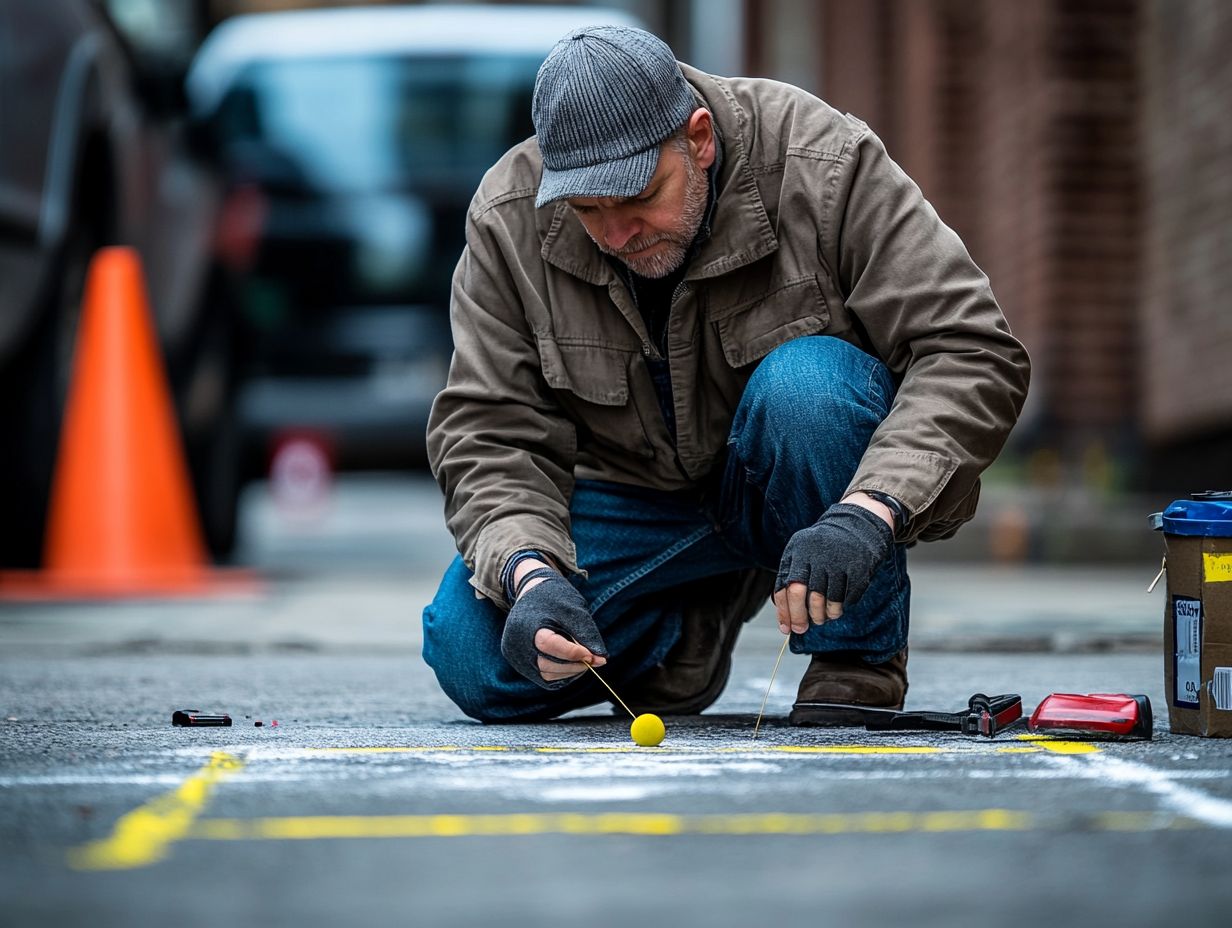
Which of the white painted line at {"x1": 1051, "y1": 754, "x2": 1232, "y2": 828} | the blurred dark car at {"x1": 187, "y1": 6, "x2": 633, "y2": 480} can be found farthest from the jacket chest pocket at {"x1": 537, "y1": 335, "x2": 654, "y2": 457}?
the blurred dark car at {"x1": 187, "y1": 6, "x2": 633, "y2": 480}

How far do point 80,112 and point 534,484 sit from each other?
307 centimetres

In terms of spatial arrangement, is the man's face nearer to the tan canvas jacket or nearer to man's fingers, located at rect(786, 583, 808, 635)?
the tan canvas jacket

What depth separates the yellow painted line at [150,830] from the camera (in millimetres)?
1777

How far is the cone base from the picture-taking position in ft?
18.9

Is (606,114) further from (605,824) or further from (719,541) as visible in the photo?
(605,824)

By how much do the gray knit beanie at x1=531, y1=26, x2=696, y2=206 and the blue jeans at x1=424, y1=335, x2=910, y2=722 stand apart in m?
0.40

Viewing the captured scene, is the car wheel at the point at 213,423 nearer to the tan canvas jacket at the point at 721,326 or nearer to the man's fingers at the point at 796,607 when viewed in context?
the tan canvas jacket at the point at 721,326

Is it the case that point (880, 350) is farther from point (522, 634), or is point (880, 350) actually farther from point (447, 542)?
point (447, 542)

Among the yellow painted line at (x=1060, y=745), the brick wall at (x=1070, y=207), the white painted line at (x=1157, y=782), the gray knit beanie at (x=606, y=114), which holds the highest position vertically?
the brick wall at (x=1070, y=207)

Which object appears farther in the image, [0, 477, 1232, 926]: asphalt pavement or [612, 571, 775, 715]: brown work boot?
[612, 571, 775, 715]: brown work boot

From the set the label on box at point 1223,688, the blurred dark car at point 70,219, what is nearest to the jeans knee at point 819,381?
the label on box at point 1223,688

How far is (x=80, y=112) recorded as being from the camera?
5.44m

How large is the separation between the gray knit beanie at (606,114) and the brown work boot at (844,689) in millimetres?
824

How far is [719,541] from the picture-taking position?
3.10 metres
